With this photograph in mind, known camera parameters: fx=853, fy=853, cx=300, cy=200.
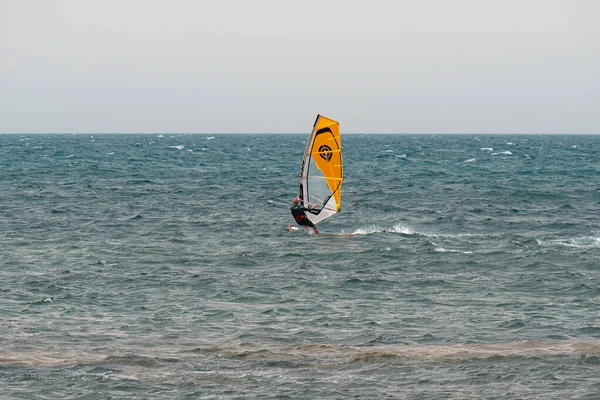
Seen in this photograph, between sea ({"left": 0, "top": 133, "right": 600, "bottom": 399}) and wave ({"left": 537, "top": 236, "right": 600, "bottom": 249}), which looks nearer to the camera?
sea ({"left": 0, "top": 133, "right": 600, "bottom": 399})

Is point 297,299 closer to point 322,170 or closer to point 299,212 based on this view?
point 322,170

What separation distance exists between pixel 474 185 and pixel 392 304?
45.6m

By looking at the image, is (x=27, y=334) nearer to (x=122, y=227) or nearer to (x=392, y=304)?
(x=392, y=304)

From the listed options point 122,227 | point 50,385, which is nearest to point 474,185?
point 122,227

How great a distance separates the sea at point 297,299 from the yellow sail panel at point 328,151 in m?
3.14

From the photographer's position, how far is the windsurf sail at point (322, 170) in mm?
36719

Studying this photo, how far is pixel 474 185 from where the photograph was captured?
233 ft

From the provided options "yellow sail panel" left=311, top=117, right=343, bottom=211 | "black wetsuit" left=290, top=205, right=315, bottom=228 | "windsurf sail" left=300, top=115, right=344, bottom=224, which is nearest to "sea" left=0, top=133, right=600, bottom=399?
"black wetsuit" left=290, top=205, right=315, bottom=228

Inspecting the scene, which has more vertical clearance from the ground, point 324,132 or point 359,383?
point 324,132

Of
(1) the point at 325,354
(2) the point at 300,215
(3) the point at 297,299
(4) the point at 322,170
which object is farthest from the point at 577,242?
(1) the point at 325,354

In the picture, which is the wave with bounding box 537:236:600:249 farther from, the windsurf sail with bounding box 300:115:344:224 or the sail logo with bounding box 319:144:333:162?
the sail logo with bounding box 319:144:333:162

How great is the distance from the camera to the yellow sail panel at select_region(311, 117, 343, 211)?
120 ft

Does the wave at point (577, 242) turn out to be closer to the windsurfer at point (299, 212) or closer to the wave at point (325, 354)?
the windsurfer at point (299, 212)

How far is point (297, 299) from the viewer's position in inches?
1093
